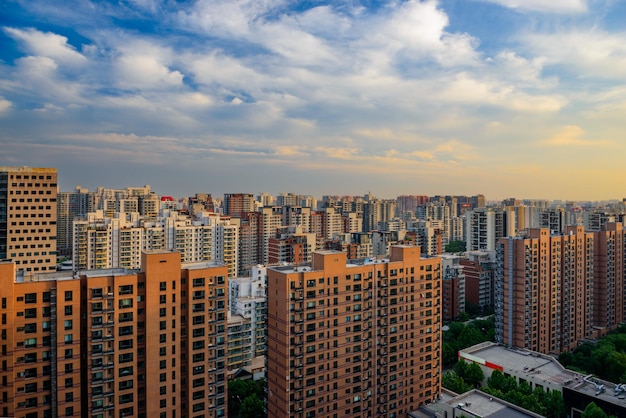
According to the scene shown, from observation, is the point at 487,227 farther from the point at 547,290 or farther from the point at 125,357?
the point at 125,357

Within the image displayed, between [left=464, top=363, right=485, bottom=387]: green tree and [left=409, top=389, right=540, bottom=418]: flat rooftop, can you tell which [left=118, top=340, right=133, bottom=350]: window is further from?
[left=464, top=363, right=485, bottom=387]: green tree

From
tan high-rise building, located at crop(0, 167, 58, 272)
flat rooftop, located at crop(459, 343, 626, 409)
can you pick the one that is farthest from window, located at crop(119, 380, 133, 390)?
tan high-rise building, located at crop(0, 167, 58, 272)

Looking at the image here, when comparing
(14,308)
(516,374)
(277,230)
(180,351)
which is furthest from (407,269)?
(277,230)

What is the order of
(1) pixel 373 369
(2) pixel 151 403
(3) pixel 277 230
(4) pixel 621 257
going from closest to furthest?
(2) pixel 151 403, (1) pixel 373 369, (4) pixel 621 257, (3) pixel 277 230

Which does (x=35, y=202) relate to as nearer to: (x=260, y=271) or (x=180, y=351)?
(x=260, y=271)

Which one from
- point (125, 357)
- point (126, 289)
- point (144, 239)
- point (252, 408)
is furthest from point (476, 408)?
point (144, 239)

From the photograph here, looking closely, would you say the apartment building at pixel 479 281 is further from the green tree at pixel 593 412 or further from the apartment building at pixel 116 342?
the apartment building at pixel 116 342
